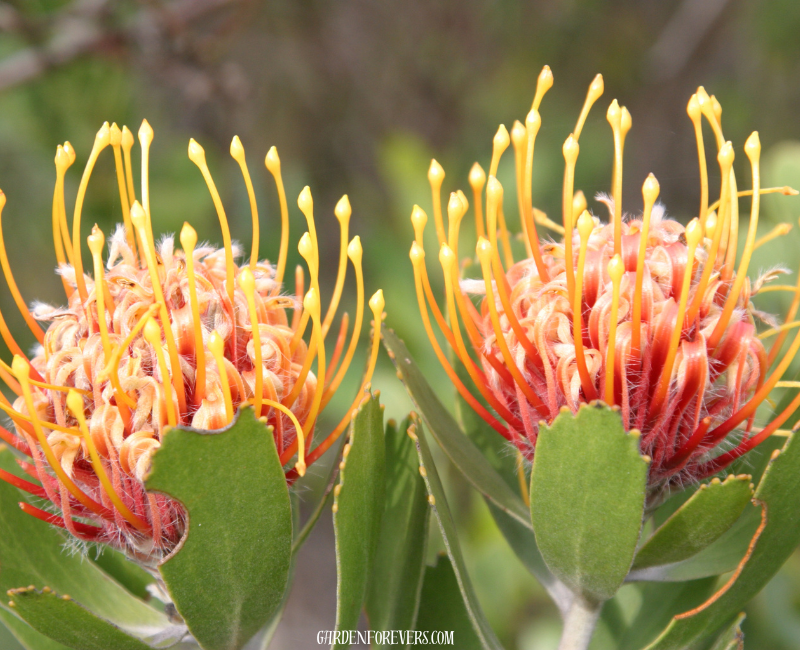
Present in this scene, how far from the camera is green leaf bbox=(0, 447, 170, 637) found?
939 mm

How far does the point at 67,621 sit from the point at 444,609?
1.65 ft

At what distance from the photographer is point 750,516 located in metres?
0.91

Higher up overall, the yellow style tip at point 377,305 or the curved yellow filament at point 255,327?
the yellow style tip at point 377,305

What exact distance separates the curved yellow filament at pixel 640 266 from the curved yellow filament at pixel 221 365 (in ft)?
1.40

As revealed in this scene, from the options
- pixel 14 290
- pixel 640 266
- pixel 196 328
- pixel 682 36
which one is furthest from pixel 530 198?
pixel 682 36

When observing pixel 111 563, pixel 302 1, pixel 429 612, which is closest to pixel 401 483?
pixel 429 612

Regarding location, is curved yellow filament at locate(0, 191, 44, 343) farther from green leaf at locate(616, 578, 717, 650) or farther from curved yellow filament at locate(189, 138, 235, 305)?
green leaf at locate(616, 578, 717, 650)

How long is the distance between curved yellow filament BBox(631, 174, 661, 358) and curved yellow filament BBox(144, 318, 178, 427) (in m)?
0.48

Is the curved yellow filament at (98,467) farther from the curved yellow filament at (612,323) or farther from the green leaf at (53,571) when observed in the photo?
the curved yellow filament at (612,323)

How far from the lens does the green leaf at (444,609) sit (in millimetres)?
1060

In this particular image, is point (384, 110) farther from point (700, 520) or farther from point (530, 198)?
point (700, 520)

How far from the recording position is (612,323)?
78 cm

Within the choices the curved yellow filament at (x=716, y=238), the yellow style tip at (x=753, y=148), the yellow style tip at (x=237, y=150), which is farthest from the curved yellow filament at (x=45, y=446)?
the yellow style tip at (x=753, y=148)

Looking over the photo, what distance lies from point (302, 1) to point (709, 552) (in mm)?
3523
